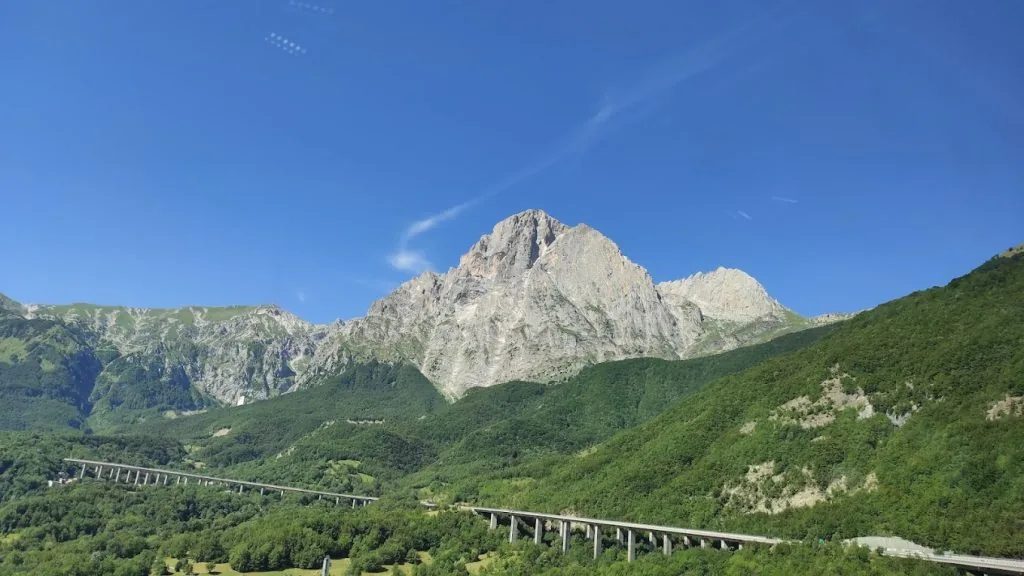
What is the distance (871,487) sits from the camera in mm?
98562

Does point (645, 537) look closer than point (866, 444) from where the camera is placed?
No

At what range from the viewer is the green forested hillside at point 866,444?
86.1 meters

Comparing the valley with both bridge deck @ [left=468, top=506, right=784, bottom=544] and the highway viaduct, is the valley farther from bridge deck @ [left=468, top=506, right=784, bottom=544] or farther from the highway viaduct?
bridge deck @ [left=468, top=506, right=784, bottom=544]

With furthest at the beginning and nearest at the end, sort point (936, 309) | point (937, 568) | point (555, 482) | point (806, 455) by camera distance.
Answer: point (555, 482), point (936, 309), point (806, 455), point (937, 568)

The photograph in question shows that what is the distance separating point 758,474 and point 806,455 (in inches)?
367

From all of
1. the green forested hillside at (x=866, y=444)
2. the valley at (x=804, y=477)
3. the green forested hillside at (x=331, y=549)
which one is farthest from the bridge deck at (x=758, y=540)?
the green forested hillside at (x=866, y=444)

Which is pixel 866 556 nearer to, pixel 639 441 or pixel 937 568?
pixel 937 568

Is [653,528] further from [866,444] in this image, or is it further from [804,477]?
[866,444]

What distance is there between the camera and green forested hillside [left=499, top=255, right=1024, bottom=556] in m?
86.1

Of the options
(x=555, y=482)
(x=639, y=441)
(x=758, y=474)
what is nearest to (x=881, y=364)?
(x=758, y=474)

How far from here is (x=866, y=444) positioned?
359ft

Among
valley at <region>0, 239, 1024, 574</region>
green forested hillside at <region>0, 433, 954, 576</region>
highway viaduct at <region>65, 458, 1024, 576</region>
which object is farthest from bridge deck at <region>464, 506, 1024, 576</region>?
green forested hillside at <region>0, 433, 954, 576</region>

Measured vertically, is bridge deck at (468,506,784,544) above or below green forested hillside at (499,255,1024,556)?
below

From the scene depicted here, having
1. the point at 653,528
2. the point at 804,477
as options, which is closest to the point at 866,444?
the point at 804,477
